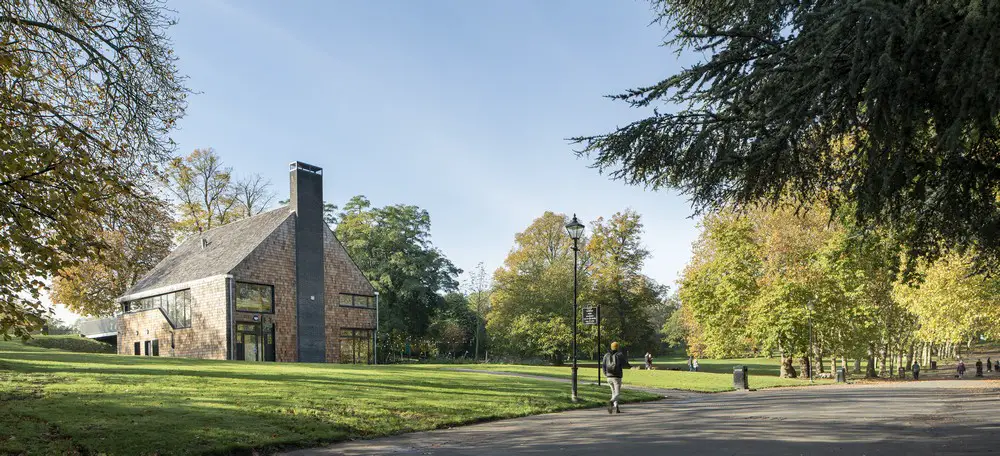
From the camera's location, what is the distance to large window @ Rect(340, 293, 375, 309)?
41594 millimetres

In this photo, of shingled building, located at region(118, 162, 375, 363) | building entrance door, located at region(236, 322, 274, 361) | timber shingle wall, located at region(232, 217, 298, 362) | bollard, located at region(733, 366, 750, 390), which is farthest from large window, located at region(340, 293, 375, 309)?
bollard, located at region(733, 366, 750, 390)

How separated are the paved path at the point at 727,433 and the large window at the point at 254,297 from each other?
24.9 meters

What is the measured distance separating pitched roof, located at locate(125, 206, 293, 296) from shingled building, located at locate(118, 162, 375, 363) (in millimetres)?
93

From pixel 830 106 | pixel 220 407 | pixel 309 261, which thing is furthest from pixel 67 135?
pixel 309 261

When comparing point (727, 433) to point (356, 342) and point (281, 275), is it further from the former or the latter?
point (356, 342)

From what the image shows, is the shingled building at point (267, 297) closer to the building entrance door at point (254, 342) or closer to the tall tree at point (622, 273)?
the building entrance door at point (254, 342)

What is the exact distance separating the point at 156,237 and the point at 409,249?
18901 mm

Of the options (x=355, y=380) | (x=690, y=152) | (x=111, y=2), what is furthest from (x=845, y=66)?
(x=355, y=380)

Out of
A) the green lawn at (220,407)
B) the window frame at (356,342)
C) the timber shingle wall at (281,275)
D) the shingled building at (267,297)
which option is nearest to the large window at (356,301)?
the shingled building at (267,297)

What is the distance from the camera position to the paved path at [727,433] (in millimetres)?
10266

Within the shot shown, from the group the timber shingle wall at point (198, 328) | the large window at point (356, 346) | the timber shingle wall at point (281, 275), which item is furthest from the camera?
the large window at point (356, 346)

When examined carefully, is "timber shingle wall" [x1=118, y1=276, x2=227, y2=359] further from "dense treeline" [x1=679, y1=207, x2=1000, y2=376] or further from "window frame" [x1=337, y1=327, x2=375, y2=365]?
"dense treeline" [x1=679, y1=207, x2=1000, y2=376]

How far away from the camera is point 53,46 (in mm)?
11773

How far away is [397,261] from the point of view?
56469mm
